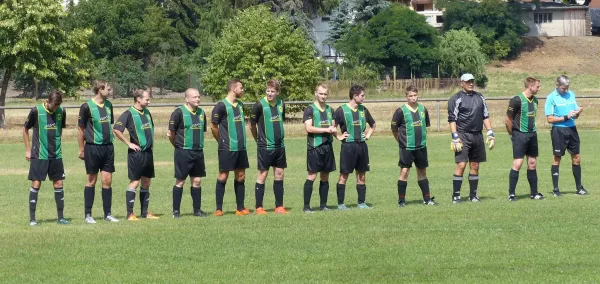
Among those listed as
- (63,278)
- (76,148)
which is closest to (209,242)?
(63,278)

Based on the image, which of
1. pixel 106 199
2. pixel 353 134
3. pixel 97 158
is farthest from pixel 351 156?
pixel 97 158

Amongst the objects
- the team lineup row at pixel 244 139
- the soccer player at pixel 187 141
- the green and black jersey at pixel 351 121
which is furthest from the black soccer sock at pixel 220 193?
the green and black jersey at pixel 351 121

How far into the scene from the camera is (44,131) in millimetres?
16031

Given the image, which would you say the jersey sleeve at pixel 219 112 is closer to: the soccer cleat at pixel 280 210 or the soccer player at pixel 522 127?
the soccer cleat at pixel 280 210

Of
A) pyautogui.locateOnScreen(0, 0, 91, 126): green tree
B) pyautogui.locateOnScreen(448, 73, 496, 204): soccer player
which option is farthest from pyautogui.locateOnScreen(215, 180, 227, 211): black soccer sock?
pyautogui.locateOnScreen(0, 0, 91, 126): green tree

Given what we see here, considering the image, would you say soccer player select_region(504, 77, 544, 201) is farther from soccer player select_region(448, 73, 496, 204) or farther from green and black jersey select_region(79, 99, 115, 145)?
green and black jersey select_region(79, 99, 115, 145)

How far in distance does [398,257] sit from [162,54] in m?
79.0

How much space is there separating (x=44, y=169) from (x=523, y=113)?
27.0ft

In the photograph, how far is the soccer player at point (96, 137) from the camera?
634 inches

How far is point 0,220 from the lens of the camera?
17.0 meters

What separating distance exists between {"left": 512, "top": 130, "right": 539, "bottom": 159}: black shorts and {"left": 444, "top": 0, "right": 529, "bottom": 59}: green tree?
80334mm

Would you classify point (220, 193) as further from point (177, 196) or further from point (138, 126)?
point (138, 126)

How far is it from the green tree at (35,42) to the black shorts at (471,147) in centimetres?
3390

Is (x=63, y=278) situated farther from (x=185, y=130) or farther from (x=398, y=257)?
(x=185, y=130)
